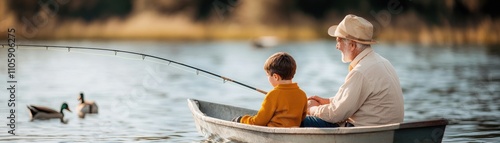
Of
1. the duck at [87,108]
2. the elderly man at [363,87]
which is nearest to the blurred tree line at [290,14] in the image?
the duck at [87,108]

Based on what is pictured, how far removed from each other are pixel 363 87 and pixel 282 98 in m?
0.87

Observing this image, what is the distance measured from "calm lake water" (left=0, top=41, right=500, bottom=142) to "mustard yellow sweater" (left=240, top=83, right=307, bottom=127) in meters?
3.01

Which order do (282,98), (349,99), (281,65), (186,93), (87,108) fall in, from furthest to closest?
(186,93)
(87,108)
(282,98)
(281,65)
(349,99)

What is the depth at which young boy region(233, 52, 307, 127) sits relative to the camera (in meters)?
11.1

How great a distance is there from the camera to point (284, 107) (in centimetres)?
1135

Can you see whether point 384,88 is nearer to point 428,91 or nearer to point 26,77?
point 428,91

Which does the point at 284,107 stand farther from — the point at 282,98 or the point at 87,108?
the point at 87,108

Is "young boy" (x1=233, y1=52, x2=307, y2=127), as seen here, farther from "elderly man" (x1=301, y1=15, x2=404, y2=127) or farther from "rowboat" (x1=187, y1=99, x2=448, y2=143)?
"elderly man" (x1=301, y1=15, x2=404, y2=127)

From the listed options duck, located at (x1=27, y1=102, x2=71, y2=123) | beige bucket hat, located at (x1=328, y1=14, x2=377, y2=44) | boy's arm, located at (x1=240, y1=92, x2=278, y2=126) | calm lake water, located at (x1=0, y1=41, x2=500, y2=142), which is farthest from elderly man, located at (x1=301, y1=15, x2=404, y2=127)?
duck, located at (x1=27, y1=102, x2=71, y2=123)

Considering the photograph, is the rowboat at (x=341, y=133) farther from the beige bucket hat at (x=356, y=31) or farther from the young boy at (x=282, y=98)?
the beige bucket hat at (x=356, y=31)

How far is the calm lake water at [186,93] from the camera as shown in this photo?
15.7 m

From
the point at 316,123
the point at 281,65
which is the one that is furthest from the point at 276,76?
the point at 316,123

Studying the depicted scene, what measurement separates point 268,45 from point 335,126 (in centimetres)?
5086

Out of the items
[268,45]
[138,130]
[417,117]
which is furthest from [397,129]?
[268,45]
